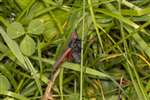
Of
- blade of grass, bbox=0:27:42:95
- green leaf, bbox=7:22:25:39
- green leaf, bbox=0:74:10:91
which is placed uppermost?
green leaf, bbox=7:22:25:39

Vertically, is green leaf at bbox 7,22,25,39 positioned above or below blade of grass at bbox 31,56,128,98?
above

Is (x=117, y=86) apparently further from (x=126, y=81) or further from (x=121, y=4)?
(x=121, y=4)

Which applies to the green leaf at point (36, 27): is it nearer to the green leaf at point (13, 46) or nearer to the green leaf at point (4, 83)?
the green leaf at point (13, 46)

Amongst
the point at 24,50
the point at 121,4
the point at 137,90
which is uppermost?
the point at 121,4

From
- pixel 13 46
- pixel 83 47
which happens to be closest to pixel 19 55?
pixel 13 46

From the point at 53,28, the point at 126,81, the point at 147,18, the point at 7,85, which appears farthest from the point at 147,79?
the point at 7,85

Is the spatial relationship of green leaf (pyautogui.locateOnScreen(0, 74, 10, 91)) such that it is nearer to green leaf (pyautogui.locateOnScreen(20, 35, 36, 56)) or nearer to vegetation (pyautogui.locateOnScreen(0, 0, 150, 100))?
vegetation (pyautogui.locateOnScreen(0, 0, 150, 100))

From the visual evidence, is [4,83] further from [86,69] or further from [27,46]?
[86,69]

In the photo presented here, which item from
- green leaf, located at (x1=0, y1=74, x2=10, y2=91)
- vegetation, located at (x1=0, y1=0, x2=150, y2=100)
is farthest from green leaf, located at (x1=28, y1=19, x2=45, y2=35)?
green leaf, located at (x1=0, y1=74, x2=10, y2=91)
